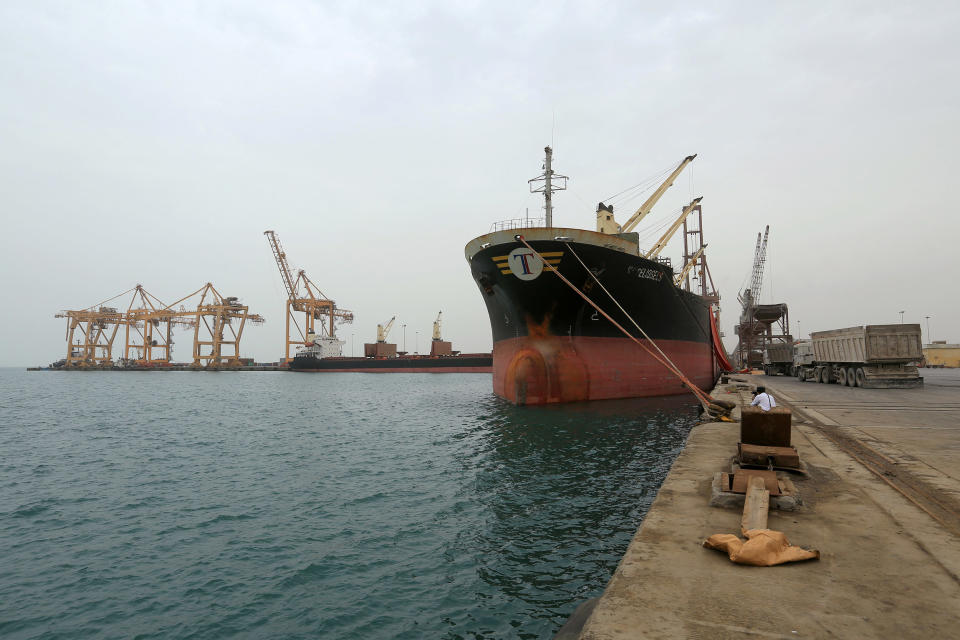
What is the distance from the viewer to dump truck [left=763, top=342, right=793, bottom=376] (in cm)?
4594

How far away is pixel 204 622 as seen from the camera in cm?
611

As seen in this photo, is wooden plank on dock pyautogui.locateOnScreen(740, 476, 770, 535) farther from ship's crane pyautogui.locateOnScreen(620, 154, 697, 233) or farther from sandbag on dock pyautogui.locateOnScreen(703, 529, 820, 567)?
ship's crane pyautogui.locateOnScreen(620, 154, 697, 233)

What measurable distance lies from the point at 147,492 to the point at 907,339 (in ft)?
109

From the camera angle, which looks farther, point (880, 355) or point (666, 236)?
point (666, 236)

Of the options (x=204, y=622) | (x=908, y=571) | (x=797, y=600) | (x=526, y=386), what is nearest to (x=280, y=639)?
(x=204, y=622)

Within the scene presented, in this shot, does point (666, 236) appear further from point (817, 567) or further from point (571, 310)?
point (817, 567)

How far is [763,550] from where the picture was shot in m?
4.15

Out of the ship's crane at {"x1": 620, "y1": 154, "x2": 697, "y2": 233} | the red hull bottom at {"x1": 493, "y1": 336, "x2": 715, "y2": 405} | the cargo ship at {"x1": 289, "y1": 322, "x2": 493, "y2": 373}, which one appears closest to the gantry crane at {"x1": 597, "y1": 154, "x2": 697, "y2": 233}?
the ship's crane at {"x1": 620, "y1": 154, "x2": 697, "y2": 233}

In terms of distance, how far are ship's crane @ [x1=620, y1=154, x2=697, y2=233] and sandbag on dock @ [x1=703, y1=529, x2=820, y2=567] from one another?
32138 mm

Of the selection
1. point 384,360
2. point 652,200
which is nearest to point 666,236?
point 652,200

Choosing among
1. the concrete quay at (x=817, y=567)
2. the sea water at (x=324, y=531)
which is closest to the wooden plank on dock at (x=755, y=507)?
the concrete quay at (x=817, y=567)

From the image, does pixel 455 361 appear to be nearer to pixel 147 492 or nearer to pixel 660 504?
pixel 147 492

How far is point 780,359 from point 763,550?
51229 mm

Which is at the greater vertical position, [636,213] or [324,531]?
[636,213]
